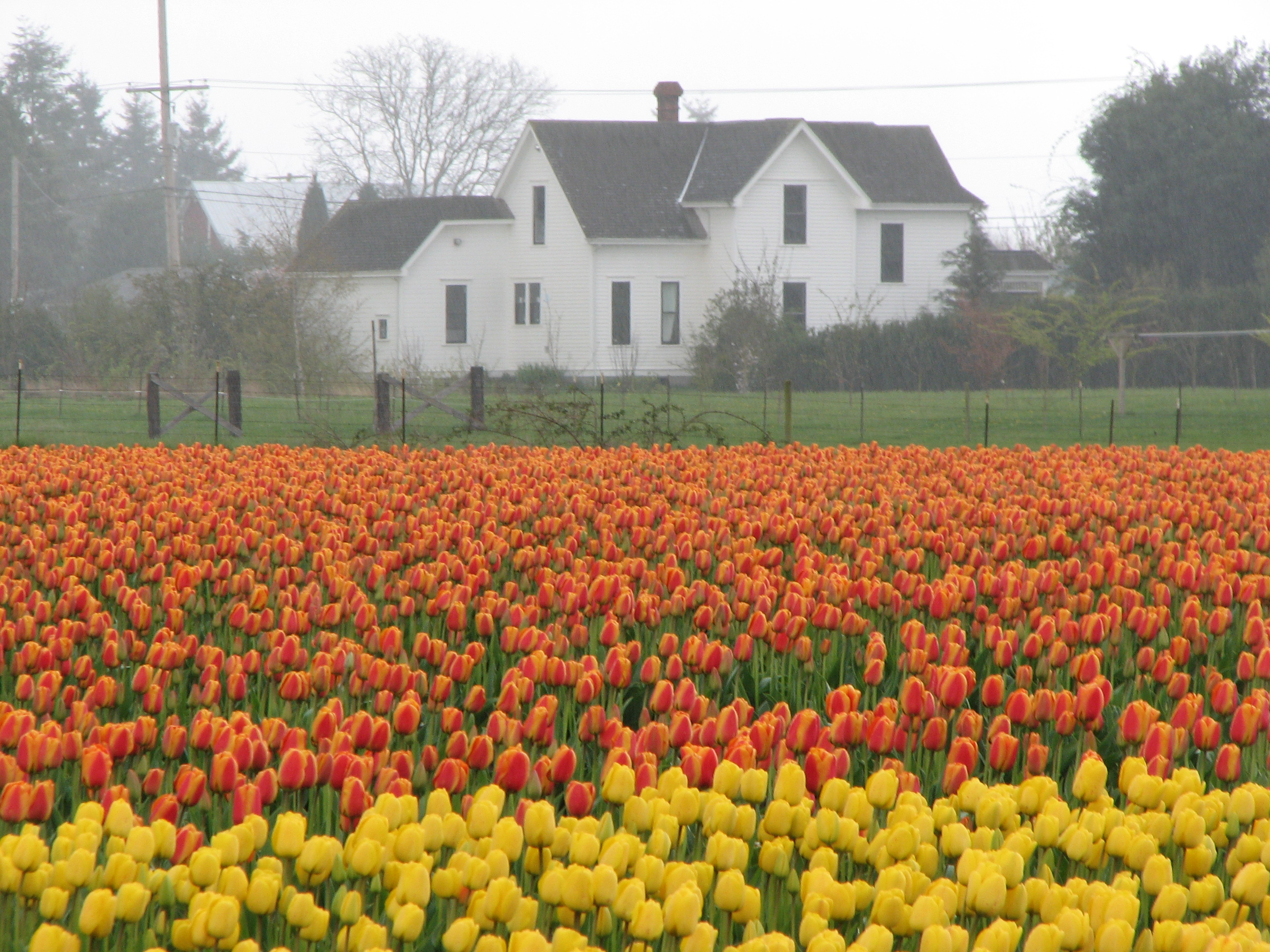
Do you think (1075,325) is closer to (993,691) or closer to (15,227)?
(993,691)

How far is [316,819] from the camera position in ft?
10.4

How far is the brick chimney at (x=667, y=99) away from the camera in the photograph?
42.0 metres

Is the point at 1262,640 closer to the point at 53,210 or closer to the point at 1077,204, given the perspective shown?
the point at 1077,204

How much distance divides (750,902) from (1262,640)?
9.75ft

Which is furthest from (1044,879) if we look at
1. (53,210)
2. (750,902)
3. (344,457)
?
(53,210)

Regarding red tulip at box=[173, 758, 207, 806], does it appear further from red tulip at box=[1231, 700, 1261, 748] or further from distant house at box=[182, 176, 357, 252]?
distant house at box=[182, 176, 357, 252]

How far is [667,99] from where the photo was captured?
4219 centimetres

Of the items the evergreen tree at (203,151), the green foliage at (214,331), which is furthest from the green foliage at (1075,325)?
the evergreen tree at (203,151)

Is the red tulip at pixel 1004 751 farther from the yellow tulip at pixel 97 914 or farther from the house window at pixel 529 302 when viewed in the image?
the house window at pixel 529 302

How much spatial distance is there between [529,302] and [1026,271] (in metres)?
17.1

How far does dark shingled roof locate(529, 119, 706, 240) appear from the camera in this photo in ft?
123

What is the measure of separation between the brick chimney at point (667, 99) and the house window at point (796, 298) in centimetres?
762

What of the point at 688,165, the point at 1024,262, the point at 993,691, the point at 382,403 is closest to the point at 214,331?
the point at 688,165

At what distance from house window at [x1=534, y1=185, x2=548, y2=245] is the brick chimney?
18.5ft
